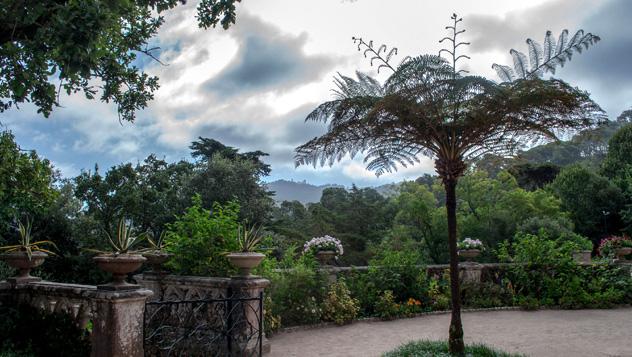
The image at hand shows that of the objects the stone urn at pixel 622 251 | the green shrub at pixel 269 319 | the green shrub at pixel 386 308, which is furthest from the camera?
the stone urn at pixel 622 251

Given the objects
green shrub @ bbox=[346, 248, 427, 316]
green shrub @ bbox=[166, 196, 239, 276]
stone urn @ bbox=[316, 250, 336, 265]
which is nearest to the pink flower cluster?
green shrub @ bbox=[346, 248, 427, 316]

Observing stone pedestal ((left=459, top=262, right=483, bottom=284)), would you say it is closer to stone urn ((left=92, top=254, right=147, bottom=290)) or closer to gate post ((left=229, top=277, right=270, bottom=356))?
gate post ((left=229, top=277, right=270, bottom=356))

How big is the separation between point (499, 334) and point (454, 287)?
2.53 meters

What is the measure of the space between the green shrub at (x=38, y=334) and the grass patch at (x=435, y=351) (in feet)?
12.0

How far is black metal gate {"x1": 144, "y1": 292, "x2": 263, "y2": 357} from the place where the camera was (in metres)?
6.18

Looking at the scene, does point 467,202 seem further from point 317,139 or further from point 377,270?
point 317,139

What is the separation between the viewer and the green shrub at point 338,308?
9.20 metres

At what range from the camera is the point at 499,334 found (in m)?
8.10

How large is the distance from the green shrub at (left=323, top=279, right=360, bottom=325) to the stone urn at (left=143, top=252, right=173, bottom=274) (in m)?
3.26

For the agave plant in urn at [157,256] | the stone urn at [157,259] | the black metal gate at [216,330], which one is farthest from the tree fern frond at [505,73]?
the stone urn at [157,259]

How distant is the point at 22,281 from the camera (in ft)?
21.9

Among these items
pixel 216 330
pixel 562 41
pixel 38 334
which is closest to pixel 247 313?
pixel 216 330

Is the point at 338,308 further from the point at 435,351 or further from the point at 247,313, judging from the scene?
the point at 435,351

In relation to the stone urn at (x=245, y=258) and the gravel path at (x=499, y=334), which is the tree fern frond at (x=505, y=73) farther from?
the stone urn at (x=245, y=258)
